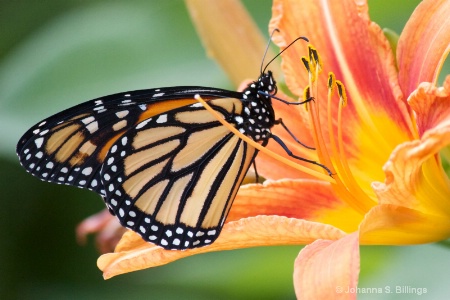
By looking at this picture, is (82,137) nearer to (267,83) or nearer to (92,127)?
(92,127)

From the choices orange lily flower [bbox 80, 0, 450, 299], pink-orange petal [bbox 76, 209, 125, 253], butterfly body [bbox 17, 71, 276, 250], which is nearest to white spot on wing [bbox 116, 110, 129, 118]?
butterfly body [bbox 17, 71, 276, 250]

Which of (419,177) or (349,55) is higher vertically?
(349,55)

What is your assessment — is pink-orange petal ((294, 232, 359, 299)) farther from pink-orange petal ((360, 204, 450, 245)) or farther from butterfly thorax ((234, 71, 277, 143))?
butterfly thorax ((234, 71, 277, 143))

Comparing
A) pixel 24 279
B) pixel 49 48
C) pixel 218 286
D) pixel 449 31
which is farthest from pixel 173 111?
pixel 24 279

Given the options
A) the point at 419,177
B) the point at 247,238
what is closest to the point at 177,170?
the point at 247,238

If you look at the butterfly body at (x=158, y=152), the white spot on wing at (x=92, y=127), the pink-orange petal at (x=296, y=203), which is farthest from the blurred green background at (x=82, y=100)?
the white spot on wing at (x=92, y=127)

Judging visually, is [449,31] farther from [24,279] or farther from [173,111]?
[24,279]
